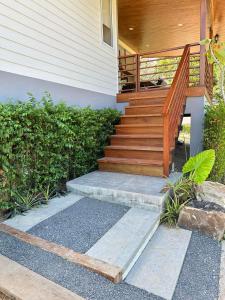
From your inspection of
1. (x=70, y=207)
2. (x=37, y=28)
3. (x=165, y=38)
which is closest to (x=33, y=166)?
(x=70, y=207)

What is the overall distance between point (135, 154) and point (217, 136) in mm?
1564

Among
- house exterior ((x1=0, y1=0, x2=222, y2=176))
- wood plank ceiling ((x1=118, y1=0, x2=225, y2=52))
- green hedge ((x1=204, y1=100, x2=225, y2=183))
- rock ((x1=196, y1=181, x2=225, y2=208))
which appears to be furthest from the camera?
wood plank ceiling ((x1=118, y1=0, x2=225, y2=52))

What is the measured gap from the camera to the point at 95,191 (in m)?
3.39

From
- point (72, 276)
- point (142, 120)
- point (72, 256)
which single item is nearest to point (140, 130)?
point (142, 120)

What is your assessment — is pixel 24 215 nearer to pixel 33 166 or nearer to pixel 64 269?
pixel 33 166

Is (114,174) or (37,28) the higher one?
(37,28)

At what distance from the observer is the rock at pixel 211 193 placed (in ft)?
10.2

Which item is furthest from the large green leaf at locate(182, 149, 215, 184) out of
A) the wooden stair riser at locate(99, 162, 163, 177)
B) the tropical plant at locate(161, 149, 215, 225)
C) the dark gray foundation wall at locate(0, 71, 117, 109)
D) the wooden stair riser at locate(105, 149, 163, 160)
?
the dark gray foundation wall at locate(0, 71, 117, 109)

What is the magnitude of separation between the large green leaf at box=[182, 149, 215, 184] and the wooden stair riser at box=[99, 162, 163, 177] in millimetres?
565

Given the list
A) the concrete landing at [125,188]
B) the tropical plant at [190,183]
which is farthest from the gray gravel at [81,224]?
the tropical plant at [190,183]

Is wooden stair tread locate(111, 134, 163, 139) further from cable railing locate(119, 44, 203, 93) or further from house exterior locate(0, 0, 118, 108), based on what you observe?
cable railing locate(119, 44, 203, 93)

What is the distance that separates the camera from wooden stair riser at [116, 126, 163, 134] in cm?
455

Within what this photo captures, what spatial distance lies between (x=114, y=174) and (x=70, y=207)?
3.91ft

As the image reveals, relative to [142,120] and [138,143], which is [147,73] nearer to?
[142,120]
